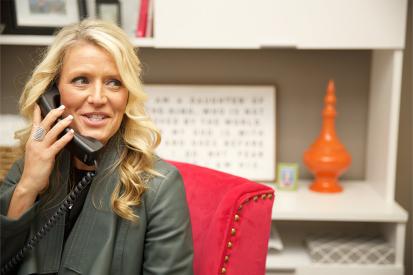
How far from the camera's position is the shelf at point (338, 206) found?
1938 millimetres

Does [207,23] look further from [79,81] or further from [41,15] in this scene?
[79,81]

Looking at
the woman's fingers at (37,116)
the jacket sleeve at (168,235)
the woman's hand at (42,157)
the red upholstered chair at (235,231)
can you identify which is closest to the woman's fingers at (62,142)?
the woman's hand at (42,157)

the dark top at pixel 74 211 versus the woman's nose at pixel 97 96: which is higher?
the woman's nose at pixel 97 96

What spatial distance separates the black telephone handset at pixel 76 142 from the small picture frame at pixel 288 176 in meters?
1.10

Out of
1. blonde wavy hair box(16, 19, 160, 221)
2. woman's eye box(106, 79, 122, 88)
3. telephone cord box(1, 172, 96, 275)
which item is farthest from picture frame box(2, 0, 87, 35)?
telephone cord box(1, 172, 96, 275)

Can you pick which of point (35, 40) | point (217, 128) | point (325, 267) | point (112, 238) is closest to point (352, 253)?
point (325, 267)

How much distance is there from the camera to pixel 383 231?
7.22ft

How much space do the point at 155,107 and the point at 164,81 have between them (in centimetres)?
13

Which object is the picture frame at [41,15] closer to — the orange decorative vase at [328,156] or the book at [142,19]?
the book at [142,19]

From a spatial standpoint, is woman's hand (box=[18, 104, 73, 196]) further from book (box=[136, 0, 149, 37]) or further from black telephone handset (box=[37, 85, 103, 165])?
book (box=[136, 0, 149, 37])

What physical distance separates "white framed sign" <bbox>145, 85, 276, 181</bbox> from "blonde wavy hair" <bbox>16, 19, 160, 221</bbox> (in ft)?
2.98

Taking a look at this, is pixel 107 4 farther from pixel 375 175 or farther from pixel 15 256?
pixel 375 175

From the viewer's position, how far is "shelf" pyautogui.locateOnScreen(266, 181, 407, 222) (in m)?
1.94

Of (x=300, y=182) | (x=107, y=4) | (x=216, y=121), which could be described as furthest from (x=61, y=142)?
(x=300, y=182)
